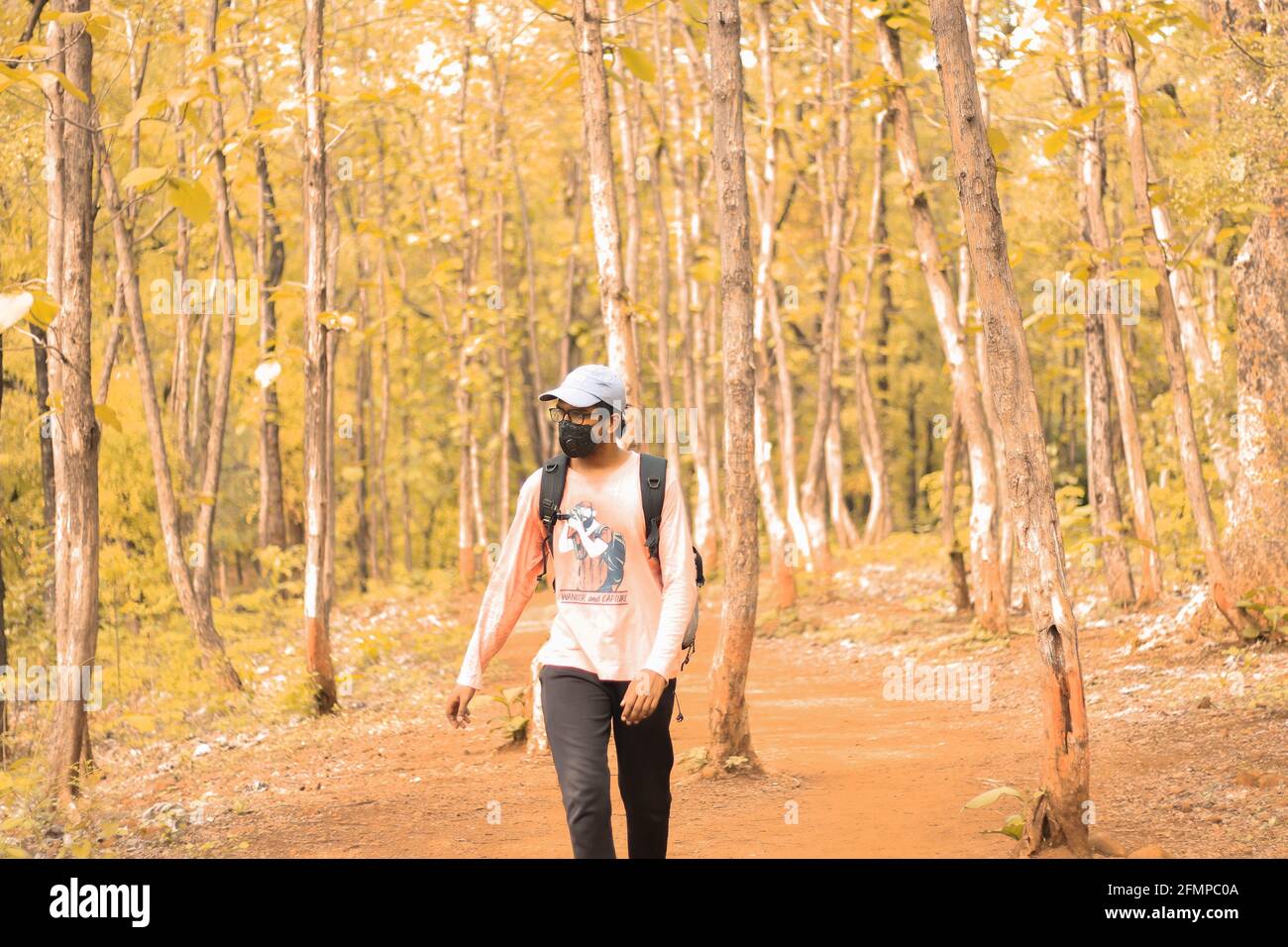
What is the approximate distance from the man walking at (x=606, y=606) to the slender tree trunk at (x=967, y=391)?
34.0 ft

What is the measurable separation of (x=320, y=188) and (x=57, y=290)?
3.98 m

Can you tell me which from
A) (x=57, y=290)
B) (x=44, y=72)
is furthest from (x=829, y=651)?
(x=44, y=72)

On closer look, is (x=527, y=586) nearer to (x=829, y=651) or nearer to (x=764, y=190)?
(x=829, y=651)

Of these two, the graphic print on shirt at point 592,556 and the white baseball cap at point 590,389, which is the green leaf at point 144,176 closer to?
the white baseball cap at point 590,389

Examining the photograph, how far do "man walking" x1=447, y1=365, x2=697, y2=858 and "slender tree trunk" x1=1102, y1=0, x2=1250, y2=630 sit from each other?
7.22 m

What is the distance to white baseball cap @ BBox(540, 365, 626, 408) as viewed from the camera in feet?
15.3

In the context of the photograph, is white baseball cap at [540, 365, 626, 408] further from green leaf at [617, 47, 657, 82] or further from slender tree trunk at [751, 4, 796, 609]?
slender tree trunk at [751, 4, 796, 609]

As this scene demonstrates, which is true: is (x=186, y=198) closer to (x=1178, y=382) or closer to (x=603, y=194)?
(x=603, y=194)

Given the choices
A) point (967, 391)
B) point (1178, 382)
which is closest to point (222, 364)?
point (967, 391)

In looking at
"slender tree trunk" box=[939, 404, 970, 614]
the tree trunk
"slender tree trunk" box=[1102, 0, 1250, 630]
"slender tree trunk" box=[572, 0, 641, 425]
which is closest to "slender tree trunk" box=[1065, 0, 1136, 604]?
"slender tree trunk" box=[939, 404, 970, 614]

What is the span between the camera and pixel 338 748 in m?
10.8

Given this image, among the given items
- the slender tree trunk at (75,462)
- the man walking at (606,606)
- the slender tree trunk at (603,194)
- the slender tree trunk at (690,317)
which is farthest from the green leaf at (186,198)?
the slender tree trunk at (690,317)

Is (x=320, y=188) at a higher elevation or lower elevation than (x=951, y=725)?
higher

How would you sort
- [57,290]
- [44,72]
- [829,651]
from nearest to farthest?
[44,72] → [57,290] → [829,651]
